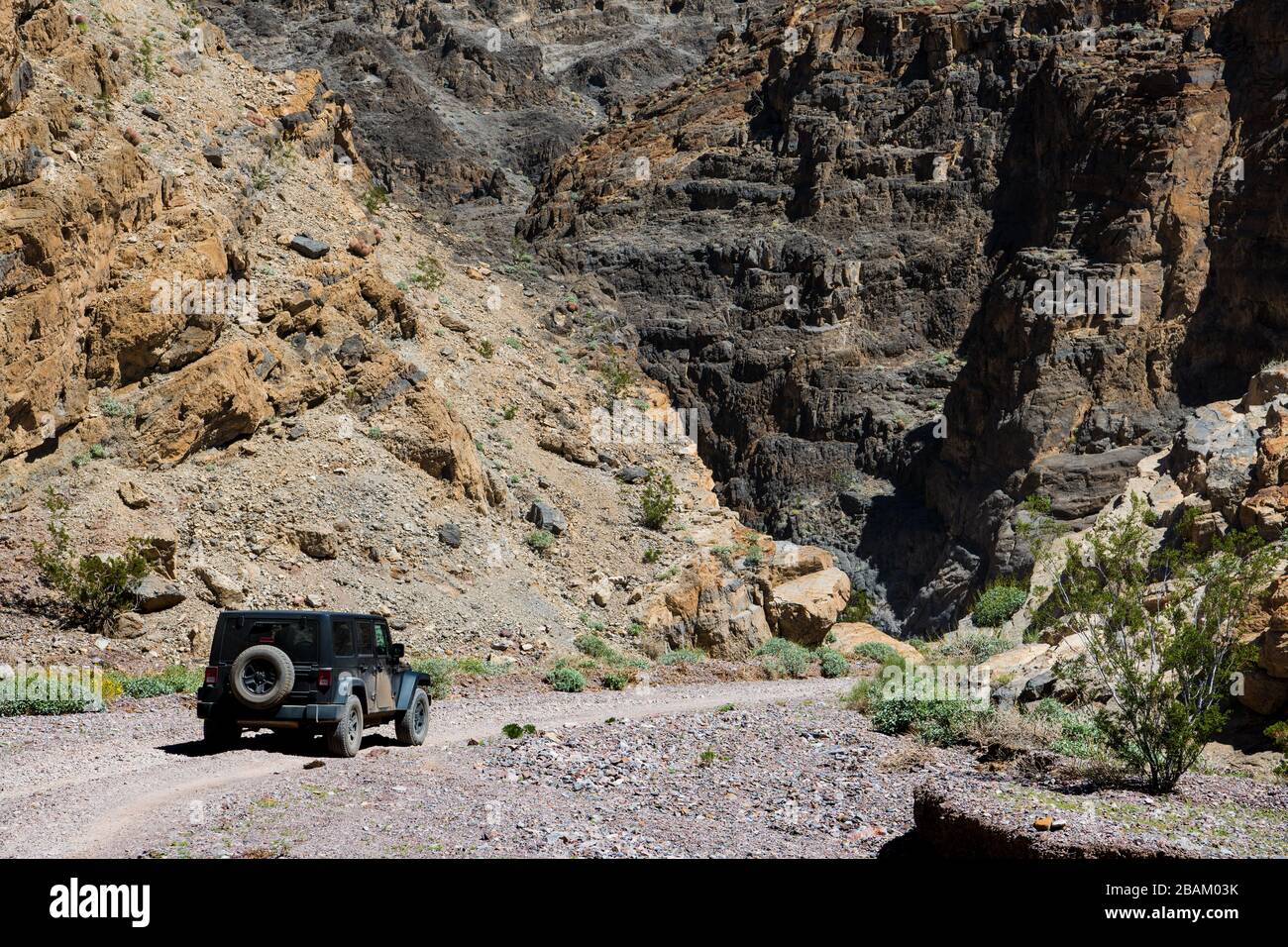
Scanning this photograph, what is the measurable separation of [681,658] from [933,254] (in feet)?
97.9

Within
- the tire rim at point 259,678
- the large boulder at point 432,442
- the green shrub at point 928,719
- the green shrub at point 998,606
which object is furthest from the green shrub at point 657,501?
the tire rim at point 259,678

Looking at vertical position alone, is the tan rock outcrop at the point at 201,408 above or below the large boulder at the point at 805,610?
above

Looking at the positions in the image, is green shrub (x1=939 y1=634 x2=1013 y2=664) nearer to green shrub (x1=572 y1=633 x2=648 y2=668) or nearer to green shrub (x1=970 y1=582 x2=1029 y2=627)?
green shrub (x1=970 y1=582 x2=1029 y2=627)

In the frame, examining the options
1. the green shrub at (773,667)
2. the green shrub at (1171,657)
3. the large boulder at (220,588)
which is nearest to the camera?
the green shrub at (1171,657)

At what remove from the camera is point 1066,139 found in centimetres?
4306

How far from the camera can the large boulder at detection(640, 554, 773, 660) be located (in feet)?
76.1

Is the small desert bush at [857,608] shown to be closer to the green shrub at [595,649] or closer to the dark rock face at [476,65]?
the green shrub at [595,649]

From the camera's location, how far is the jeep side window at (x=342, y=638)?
10.5m

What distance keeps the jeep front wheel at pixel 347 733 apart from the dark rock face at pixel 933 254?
2742 centimetres

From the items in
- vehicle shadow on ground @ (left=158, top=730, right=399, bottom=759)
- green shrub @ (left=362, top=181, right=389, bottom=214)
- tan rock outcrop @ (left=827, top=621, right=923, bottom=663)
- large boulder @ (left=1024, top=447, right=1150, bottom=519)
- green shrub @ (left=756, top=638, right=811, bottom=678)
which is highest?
green shrub @ (left=362, top=181, right=389, bottom=214)

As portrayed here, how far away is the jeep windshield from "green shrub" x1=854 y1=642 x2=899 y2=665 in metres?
17.1

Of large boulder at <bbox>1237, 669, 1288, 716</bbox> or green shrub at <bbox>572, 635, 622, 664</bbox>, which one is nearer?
large boulder at <bbox>1237, 669, 1288, 716</bbox>

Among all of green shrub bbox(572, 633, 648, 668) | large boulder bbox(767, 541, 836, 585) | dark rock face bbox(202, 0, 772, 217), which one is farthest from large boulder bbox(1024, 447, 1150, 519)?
dark rock face bbox(202, 0, 772, 217)
